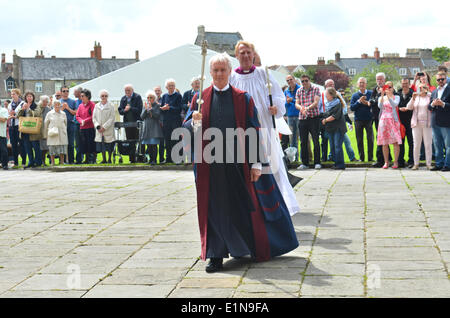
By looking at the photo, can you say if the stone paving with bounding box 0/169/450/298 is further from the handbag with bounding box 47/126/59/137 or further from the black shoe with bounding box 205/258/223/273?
the handbag with bounding box 47/126/59/137

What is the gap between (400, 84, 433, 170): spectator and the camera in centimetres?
1394

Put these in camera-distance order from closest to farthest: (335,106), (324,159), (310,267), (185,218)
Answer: (310,267), (185,218), (335,106), (324,159)

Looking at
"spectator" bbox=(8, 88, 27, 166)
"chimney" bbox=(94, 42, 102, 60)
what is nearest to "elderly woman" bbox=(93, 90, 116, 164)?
"spectator" bbox=(8, 88, 27, 166)

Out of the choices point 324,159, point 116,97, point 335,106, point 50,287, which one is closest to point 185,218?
point 50,287

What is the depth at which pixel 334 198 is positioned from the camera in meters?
9.88

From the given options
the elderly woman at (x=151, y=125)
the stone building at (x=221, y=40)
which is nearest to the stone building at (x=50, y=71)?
the stone building at (x=221, y=40)

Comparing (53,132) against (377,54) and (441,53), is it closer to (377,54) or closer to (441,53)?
(377,54)

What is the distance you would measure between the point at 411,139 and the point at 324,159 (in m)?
2.24

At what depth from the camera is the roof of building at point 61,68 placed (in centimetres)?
10288

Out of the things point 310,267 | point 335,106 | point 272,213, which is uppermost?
point 335,106

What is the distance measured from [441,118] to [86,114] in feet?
29.9

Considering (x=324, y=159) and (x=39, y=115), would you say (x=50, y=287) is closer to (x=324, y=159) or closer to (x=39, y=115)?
(x=324, y=159)

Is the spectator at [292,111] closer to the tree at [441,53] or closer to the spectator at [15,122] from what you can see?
the spectator at [15,122]

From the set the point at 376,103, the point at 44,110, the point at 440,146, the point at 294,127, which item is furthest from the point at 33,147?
the point at 440,146
